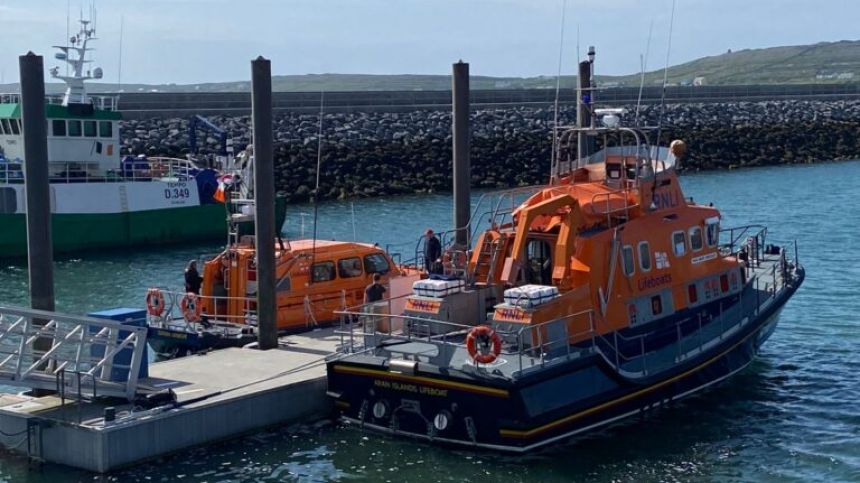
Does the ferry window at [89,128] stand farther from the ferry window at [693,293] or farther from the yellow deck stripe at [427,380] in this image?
the ferry window at [693,293]

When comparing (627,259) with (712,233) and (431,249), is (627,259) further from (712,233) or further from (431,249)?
(431,249)

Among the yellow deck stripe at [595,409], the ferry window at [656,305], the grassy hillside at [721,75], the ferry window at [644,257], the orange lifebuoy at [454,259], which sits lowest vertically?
the yellow deck stripe at [595,409]

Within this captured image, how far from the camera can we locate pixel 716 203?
46219mm

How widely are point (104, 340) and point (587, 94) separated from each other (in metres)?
9.40

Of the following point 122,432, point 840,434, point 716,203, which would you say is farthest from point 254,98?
point 716,203

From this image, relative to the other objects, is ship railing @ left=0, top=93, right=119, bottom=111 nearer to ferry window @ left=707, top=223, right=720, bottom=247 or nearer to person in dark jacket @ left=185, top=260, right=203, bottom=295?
person in dark jacket @ left=185, top=260, right=203, bottom=295

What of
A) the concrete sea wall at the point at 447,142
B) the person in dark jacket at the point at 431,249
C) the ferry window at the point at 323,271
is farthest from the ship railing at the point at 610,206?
the concrete sea wall at the point at 447,142

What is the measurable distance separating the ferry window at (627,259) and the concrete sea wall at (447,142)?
3133cm

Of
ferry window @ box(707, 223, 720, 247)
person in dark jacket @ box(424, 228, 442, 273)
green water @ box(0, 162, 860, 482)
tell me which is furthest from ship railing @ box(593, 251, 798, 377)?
person in dark jacket @ box(424, 228, 442, 273)

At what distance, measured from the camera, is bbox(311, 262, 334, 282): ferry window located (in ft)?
69.4

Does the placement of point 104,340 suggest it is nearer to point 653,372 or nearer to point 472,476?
point 472,476

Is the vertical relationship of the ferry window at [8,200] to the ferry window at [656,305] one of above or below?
above

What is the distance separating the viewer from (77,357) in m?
15.8

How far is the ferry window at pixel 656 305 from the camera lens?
18594 millimetres
